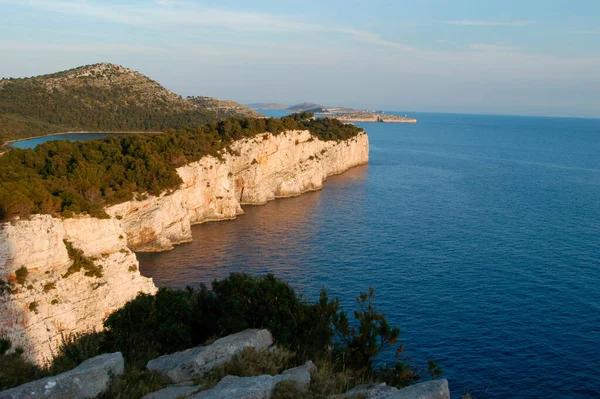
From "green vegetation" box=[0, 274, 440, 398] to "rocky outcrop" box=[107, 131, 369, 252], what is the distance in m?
23.4

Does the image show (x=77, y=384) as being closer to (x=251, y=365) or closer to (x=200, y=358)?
(x=200, y=358)

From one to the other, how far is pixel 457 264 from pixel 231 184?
29854mm

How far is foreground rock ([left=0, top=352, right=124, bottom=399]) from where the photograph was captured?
379 inches

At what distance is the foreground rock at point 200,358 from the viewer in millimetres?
12219

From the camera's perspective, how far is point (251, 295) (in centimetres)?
1725

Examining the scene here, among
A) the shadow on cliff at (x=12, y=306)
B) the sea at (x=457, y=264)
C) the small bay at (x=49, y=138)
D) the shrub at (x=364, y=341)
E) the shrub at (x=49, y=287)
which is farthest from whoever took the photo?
the small bay at (x=49, y=138)

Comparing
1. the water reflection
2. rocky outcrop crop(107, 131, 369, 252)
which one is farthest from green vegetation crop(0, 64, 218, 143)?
the water reflection

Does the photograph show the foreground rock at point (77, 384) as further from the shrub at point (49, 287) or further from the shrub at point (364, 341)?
the shrub at point (49, 287)

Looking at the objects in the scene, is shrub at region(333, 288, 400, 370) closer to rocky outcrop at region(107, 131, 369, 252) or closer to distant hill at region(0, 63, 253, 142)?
rocky outcrop at region(107, 131, 369, 252)

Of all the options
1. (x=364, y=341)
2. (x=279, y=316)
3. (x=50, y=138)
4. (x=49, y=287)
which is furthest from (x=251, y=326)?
(x=50, y=138)

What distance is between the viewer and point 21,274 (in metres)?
23.7

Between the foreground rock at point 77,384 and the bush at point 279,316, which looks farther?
the bush at point 279,316

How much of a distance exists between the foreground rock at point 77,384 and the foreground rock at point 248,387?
2091 mm

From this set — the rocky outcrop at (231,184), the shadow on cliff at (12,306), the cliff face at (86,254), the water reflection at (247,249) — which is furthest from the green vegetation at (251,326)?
the rocky outcrop at (231,184)
